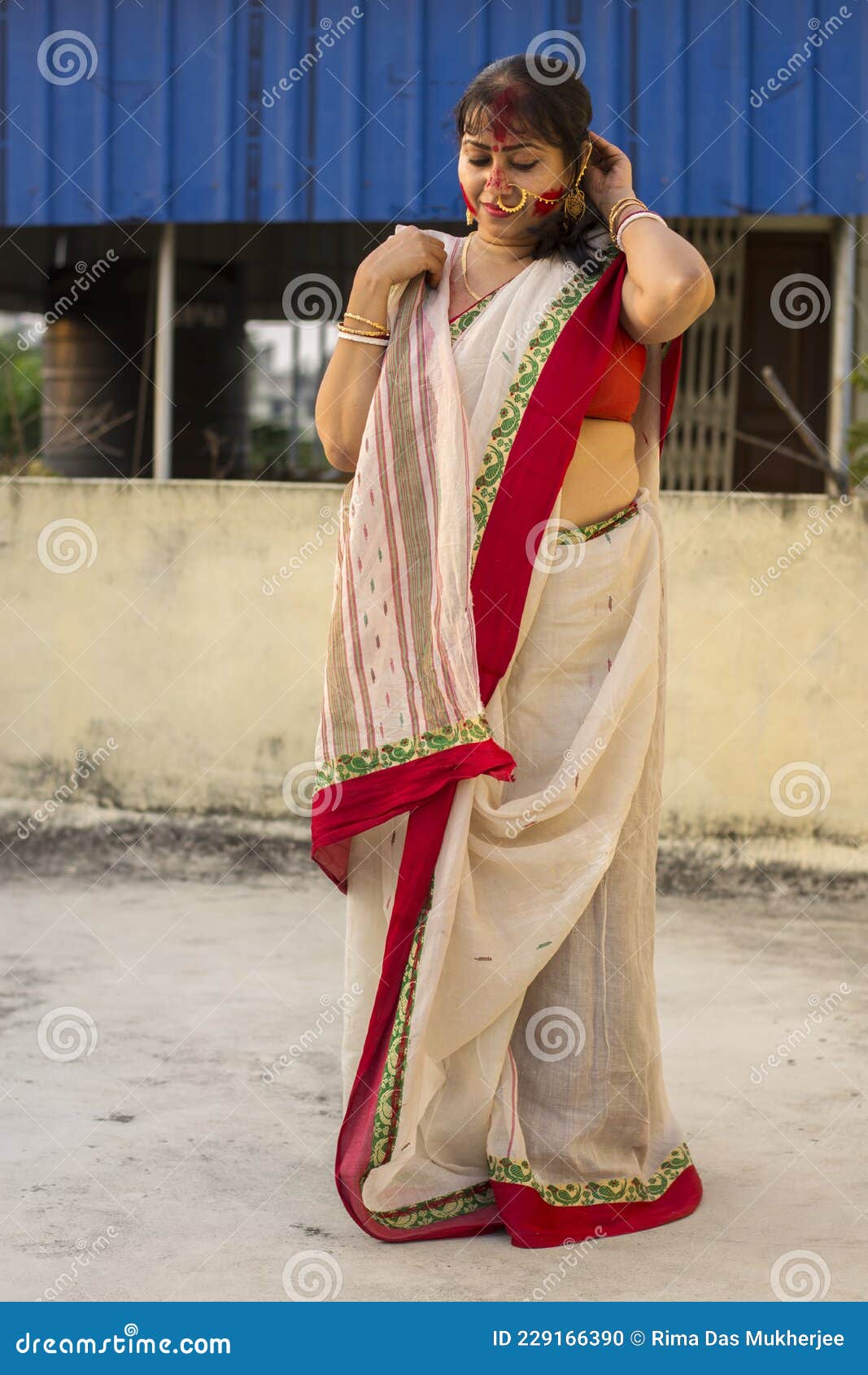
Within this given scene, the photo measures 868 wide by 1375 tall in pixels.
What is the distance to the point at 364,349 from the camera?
286cm

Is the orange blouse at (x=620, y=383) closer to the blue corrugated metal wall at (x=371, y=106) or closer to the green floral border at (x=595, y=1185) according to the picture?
the green floral border at (x=595, y=1185)

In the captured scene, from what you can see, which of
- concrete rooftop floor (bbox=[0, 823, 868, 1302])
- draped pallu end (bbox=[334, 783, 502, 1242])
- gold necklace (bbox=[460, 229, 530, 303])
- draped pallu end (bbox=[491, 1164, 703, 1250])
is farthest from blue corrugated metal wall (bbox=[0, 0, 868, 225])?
draped pallu end (bbox=[491, 1164, 703, 1250])

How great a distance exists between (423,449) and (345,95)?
3976 millimetres

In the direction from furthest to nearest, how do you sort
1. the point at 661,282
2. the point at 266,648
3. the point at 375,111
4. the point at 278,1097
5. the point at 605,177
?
the point at 375,111
the point at 266,648
the point at 278,1097
the point at 605,177
the point at 661,282

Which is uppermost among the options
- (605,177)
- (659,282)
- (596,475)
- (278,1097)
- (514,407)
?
(605,177)

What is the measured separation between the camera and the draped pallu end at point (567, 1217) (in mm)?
2779

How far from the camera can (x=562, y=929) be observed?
9.12 ft

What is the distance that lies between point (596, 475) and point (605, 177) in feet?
1.91

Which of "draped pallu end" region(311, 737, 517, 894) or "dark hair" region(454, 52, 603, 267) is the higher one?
"dark hair" region(454, 52, 603, 267)

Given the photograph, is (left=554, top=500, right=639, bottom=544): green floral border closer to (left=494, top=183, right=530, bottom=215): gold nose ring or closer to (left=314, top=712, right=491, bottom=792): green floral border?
(left=314, top=712, right=491, bottom=792): green floral border

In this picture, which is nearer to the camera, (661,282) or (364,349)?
(661,282)

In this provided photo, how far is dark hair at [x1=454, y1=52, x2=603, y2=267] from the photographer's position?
269cm

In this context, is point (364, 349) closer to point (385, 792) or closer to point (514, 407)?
point (514, 407)

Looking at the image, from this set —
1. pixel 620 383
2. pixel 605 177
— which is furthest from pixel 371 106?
pixel 620 383
